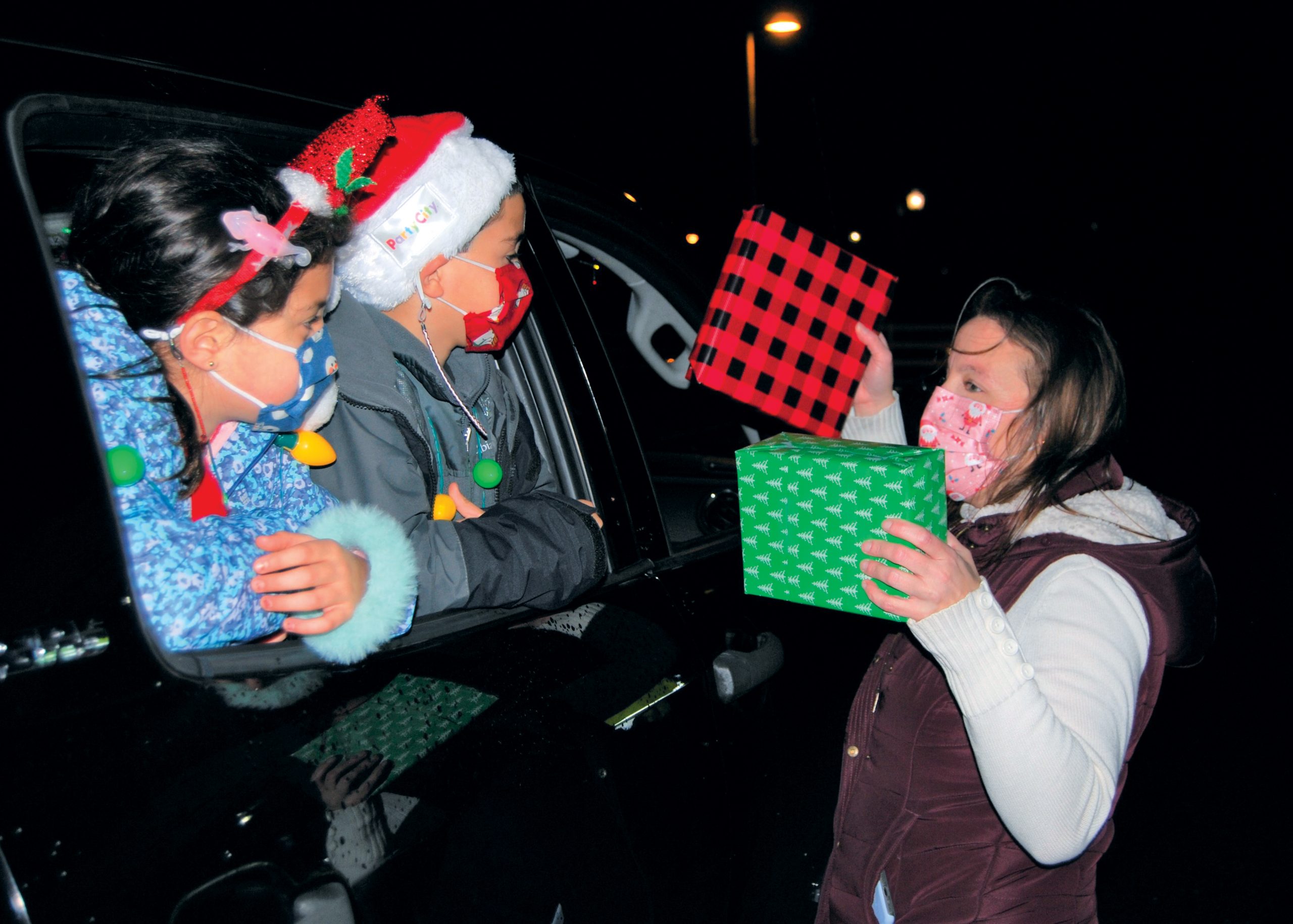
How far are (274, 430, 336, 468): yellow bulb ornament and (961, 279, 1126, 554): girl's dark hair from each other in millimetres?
1185

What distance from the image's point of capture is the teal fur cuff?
3.67ft

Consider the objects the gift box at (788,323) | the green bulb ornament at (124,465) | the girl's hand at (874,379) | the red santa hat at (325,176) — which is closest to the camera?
the green bulb ornament at (124,465)

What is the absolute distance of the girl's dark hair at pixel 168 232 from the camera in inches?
44.5

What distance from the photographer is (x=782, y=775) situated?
196 centimetres

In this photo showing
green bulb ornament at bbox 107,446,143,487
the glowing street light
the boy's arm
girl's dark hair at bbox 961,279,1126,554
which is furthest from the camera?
the glowing street light

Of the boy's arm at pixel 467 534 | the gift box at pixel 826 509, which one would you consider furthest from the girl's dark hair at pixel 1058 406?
the boy's arm at pixel 467 534

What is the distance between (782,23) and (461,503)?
5824 millimetres

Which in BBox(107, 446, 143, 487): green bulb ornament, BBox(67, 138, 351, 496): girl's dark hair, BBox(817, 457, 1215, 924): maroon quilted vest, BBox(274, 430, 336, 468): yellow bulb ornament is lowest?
BBox(817, 457, 1215, 924): maroon quilted vest

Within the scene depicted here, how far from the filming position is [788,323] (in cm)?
207

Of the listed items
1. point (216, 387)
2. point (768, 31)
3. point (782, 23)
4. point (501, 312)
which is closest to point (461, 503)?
point (501, 312)

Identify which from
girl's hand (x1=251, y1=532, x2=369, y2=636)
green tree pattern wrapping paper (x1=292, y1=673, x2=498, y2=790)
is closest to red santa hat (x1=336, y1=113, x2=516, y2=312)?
girl's hand (x1=251, y1=532, x2=369, y2=636)

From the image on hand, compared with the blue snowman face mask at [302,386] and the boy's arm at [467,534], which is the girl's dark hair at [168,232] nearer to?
the blue snowman face mask at [302,386]

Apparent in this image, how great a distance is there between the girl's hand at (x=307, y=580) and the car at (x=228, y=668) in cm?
5

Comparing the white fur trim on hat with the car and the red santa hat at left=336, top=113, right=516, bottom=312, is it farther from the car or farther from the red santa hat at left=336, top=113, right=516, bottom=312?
the red santa hat at left=336, top=113, right=516, bottom=312
